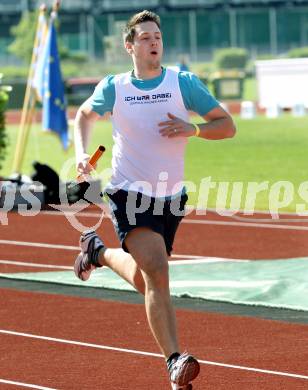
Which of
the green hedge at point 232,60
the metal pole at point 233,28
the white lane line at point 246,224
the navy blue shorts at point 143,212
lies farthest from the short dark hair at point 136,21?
the metal pole at point 233,28

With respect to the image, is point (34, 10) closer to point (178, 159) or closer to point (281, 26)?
point (281, 26)

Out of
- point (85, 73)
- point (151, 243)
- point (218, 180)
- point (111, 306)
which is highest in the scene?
point (151, 243)

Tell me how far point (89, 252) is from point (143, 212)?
1072mm

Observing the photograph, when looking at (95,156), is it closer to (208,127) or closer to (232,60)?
(208,127)

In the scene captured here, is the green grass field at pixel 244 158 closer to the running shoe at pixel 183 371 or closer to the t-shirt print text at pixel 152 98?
the t-shirt print text at pixel 152 98

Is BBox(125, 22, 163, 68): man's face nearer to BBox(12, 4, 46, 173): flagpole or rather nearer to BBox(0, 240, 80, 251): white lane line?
BBox(0, 240, 80, 251): white lane line

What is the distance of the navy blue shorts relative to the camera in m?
7.20

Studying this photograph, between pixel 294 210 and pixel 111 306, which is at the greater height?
pixel 111 306

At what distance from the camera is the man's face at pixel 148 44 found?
7227 millimetres

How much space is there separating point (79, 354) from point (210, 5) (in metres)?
74.5

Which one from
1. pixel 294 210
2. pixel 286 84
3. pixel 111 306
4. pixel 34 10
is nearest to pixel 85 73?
pixel 34 10

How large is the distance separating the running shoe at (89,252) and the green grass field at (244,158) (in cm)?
987

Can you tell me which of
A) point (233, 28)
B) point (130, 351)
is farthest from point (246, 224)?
point (233, 28)

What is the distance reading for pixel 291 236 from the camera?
48.8 feet
